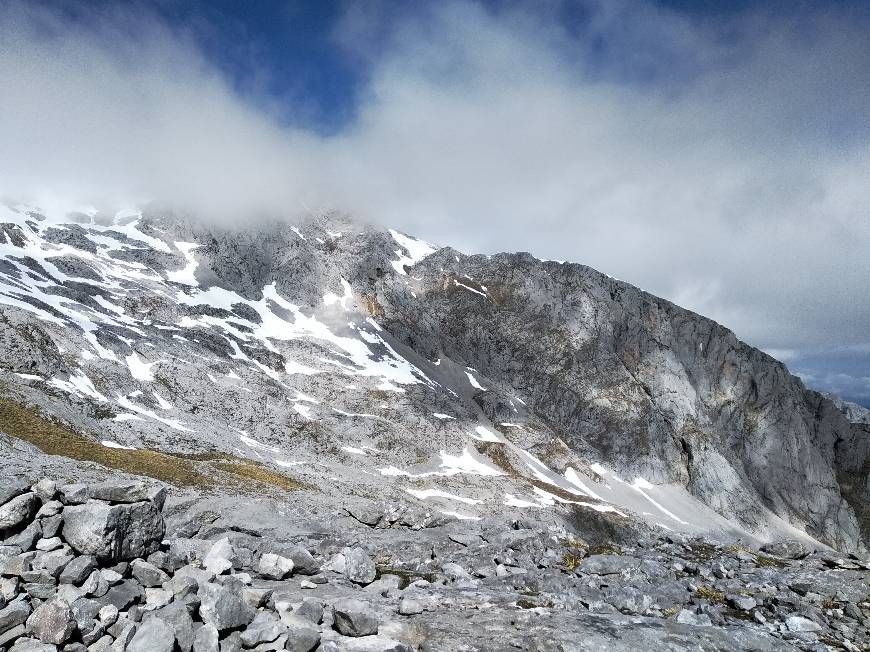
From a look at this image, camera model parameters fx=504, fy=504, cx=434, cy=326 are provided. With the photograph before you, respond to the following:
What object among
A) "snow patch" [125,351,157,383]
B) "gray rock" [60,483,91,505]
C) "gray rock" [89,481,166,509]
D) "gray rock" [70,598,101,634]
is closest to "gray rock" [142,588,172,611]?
"gray rock" [70,598,101,634]

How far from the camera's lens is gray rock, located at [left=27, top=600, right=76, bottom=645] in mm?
8836

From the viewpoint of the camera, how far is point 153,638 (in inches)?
352

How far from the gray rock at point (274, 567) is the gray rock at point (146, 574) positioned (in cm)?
384

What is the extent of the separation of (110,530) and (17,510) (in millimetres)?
1905

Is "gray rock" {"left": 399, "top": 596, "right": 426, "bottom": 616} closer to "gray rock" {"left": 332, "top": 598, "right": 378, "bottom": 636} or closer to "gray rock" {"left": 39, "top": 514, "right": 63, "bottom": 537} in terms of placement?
"gray rock" {"left": 332, "top": 598, "right": 378, "bottom": 636}

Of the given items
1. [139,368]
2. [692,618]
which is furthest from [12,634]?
[139,368]

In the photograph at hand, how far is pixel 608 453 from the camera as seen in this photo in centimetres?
15800

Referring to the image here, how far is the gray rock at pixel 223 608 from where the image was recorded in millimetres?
9734

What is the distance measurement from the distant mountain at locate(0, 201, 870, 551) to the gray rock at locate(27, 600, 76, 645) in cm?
3572

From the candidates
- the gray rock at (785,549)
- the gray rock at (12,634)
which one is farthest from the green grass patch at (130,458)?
the gray rock at (785,549)

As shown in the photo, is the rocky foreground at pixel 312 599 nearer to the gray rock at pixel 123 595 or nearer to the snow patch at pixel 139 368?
the gray rock at pixel 123 595

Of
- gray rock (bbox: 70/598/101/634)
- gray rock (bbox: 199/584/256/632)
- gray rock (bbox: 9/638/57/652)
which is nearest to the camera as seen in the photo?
gray rock (bbox: 9/638/57/652)

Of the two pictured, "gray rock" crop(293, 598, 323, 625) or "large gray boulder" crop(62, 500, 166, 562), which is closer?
"large gray boulder" crop(62, 500, 166, 562)

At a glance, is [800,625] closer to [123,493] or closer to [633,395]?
[123,493]
